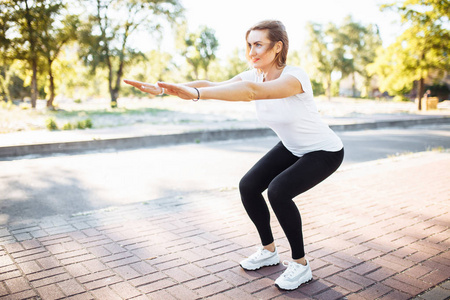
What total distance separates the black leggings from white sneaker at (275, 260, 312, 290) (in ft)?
0.27

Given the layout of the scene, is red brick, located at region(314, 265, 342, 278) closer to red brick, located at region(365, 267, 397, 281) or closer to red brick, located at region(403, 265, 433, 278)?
red brick, located at region(365, 267, 397, 281)

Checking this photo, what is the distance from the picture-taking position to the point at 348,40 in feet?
209

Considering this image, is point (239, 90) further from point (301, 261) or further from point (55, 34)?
point (55, 34)

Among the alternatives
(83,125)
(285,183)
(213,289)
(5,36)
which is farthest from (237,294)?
(5,36)

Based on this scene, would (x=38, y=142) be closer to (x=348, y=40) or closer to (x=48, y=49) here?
(x=48, y=49)

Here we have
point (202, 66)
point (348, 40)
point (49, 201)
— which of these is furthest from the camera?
point (202, 66)

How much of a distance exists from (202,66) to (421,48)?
166ft

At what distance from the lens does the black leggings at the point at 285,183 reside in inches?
112

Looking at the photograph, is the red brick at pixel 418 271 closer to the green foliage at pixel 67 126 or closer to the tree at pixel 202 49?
the green foliage at pixel 67 126

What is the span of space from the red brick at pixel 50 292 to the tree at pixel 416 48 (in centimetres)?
2547

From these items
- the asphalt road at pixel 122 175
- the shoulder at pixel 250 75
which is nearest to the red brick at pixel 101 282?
the shoulder at pixel 250 75

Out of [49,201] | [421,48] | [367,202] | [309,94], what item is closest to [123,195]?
[49,201]

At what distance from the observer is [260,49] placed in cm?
290

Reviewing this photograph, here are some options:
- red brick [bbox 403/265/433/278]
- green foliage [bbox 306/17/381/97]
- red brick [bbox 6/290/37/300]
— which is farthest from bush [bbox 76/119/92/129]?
green foliage [bbox 306/17/381/97]
